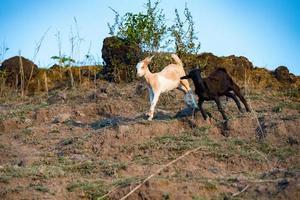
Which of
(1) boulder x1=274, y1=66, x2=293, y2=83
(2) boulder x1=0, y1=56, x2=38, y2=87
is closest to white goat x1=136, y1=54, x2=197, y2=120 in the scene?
(1) boulder x1=274, y1=66, x2=293, y2=83

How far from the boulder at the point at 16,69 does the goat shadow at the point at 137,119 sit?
257 inches

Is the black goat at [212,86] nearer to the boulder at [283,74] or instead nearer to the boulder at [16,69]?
the boulder at [283,74]

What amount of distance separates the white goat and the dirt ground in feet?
1.63

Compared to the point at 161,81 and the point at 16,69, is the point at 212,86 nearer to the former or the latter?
the point at 161,81

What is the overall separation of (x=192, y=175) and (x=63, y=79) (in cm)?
1136

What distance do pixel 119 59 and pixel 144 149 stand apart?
709 centimetres

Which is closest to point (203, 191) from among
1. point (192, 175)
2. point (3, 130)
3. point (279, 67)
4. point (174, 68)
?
point (192, 175)

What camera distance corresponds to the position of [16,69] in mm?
20469

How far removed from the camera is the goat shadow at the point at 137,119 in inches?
521

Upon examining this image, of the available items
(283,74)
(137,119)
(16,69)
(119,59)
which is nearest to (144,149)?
(137,119)

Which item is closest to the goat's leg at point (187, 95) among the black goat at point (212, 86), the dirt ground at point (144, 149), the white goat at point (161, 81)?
the white goat at point (161, 81)

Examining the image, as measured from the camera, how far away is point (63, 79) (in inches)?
821

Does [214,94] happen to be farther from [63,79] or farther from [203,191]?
[63,79]

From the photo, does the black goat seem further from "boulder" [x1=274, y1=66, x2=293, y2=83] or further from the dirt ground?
"boulder" [x1=274, y1=66, x2=293, y2=83]
